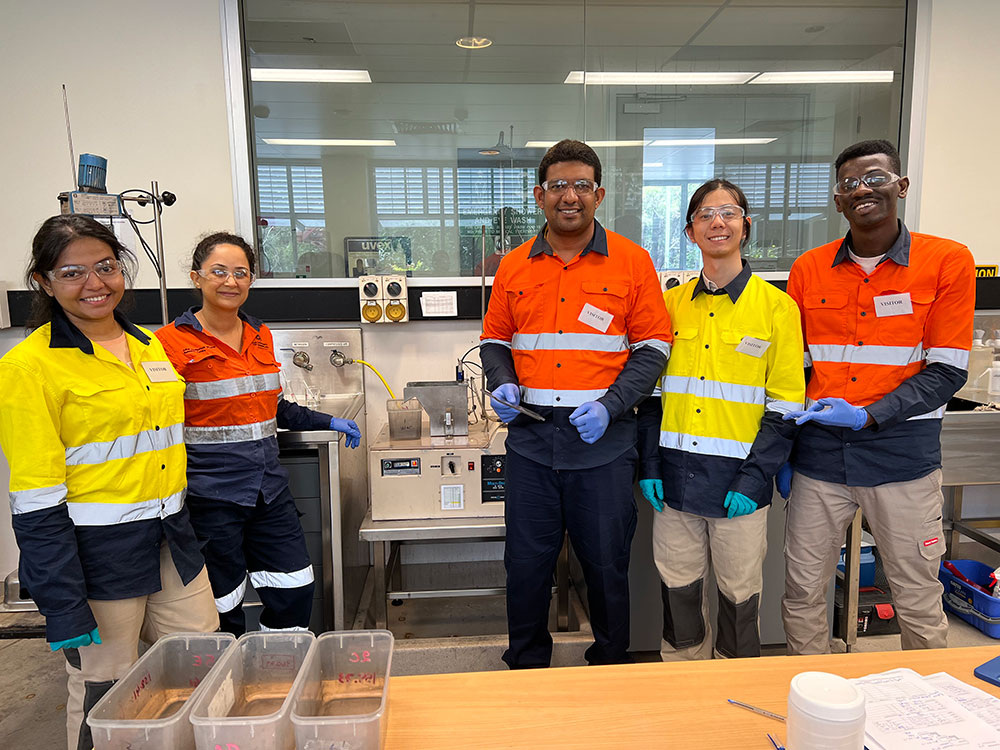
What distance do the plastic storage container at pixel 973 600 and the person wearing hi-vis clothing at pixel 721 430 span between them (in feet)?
4.56

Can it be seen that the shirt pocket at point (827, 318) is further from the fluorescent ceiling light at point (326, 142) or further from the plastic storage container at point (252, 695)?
the fluorescent ceiling light at point (326, 142)

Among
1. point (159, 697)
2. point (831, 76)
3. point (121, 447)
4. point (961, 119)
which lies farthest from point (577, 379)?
point (961, 119)

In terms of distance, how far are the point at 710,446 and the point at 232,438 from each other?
4.49 ft

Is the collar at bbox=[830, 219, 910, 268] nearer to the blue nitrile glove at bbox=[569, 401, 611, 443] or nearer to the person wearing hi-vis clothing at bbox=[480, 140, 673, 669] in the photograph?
the person wearing hi-vis clothing at bbox=[480, 140, 673, 669]

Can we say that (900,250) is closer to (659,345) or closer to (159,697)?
(659,345)

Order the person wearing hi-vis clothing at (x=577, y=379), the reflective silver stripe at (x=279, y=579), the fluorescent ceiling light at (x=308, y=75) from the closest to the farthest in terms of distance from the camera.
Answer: the person wearing hi-vis clothing at (x=577, y=379)
the reflective silver stripe at (x=279, y=579)
the fluorescent ceiling light at (x=308, y=75)

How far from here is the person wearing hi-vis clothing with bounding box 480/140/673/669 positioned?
73.9 inches

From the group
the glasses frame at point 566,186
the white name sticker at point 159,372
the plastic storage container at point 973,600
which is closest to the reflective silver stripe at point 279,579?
the white name sticker at point 159,372

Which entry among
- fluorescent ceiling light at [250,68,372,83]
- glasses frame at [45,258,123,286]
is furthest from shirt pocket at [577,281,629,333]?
fluorescent ceiling light at [250,68,372,83]

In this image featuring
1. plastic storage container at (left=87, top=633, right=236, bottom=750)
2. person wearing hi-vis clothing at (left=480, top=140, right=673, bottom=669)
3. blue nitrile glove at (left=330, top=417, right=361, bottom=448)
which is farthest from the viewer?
blue nitrile glove at (left=330, top=417, right=361, bottom=448)

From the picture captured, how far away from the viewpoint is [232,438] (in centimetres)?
181

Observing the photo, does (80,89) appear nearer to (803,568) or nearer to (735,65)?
(735,65)

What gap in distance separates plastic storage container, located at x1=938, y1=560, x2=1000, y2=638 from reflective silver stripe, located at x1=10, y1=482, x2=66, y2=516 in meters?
3.14

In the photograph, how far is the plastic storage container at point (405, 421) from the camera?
239 centimetres
